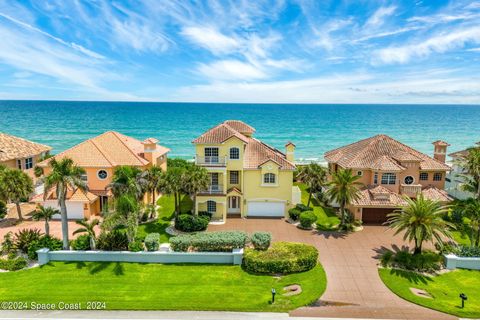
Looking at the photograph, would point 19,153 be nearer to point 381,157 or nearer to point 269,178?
point 269,178

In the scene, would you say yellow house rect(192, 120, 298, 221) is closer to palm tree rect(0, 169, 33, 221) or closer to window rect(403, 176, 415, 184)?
window rect(403, 176, 415, 184)

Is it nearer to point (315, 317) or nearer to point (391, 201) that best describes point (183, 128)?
point (391, 201)

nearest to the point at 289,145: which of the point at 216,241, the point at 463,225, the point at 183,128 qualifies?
the point at 216,241

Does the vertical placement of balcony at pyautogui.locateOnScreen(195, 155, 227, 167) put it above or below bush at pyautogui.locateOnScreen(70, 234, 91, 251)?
above

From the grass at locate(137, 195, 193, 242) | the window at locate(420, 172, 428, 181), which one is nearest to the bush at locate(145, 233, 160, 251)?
the grass at locate(137, 195, 193, 242)

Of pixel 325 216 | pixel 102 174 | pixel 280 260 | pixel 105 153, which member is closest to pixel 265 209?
pixel 325 216

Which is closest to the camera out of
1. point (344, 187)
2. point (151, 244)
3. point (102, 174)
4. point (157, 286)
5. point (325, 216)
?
point (157, 286)

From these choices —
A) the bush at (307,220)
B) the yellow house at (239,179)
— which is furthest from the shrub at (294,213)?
the bush at (307,220)
